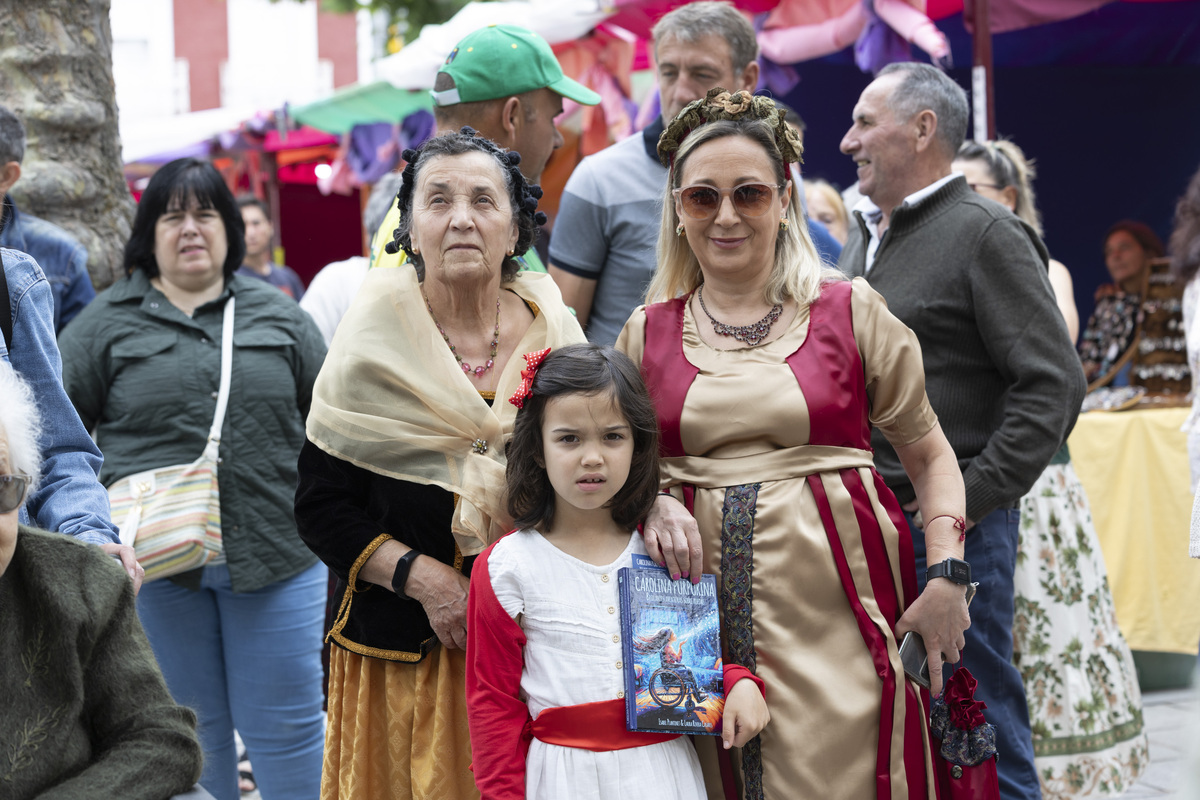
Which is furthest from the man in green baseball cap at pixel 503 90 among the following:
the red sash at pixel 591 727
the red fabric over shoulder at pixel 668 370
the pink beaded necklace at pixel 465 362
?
the red sash at pixel 591 727

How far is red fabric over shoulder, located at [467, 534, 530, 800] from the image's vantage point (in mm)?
2146

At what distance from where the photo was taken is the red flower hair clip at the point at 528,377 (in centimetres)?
227

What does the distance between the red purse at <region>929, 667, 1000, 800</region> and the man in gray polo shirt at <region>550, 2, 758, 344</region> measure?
1581 mm

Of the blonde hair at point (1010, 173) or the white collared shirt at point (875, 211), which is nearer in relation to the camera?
the white collared shirt at point (875, 211)

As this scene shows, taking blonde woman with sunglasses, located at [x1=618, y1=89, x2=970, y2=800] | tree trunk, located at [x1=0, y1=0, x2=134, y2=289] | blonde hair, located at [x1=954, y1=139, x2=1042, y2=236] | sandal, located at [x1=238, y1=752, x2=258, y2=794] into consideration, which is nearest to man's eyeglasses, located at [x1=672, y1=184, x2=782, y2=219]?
blonde woman with sunglasses, located at [x1=618, y1=89, x2=970, y2=800]

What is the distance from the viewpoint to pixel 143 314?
3791 mm

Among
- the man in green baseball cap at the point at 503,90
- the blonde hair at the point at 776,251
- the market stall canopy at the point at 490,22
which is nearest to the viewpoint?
the blonde hair at the point at 776,251

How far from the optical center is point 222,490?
3.73m

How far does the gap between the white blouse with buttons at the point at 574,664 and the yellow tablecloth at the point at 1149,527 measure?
13.3 feet

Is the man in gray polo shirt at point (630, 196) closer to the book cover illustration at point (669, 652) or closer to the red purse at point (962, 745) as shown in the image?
the book cover illustration at point (669, 652)

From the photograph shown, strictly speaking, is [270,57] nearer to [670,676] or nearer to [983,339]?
[983,339]

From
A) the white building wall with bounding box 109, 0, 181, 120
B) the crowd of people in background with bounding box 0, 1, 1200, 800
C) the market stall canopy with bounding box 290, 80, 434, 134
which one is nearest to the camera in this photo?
the crowd of people in background with bounding box 0, 1, 1200, 800

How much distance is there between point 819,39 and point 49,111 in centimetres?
362

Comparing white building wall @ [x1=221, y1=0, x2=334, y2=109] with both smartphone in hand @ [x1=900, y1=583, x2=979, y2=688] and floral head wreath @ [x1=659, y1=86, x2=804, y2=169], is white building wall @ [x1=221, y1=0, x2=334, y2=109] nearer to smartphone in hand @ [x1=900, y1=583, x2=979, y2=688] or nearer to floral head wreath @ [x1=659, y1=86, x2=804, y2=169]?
floral head wreath @ [x1=659, y1=86, x2=804, y2=169]
